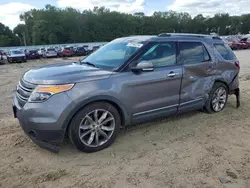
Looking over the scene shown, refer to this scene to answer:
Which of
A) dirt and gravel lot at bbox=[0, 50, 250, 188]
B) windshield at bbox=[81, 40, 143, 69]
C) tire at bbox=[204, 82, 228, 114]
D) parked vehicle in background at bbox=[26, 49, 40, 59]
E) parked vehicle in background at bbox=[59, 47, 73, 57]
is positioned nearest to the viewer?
dirt and gravel lot at bbox=[0, 50, 250, 188]

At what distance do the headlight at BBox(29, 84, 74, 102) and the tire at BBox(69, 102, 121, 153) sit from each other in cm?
42

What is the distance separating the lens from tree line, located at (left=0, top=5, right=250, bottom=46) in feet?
321

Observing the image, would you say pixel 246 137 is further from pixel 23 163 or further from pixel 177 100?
pixel 23 163

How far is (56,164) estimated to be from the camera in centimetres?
349

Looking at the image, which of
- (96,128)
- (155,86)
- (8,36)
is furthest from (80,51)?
(8,36)

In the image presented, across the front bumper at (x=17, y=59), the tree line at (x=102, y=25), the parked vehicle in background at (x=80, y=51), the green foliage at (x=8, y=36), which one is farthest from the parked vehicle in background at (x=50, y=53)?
the tree line at (x=102, y=25)

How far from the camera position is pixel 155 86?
4270 mm

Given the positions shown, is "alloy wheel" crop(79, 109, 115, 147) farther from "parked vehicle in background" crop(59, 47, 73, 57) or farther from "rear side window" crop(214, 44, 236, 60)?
"parked vehicle in background" crop(59, 47, 73, 57)

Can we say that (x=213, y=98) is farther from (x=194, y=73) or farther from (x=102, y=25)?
(x=102, y=25)

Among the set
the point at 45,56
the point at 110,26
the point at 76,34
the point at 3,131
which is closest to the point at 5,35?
the point at 76,34

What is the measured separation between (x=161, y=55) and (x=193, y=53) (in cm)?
85

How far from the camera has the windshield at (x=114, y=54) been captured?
415cm

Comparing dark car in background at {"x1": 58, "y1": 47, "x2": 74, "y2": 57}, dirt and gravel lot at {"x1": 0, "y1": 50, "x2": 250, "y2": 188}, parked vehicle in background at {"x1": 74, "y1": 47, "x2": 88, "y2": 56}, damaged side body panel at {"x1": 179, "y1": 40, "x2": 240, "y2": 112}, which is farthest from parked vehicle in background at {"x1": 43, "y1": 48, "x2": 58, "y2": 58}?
damaged side body panel at {"x1": 179, "y1": 40, "x2": 240, "y2": 112}

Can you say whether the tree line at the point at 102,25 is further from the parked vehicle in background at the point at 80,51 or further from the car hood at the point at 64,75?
the car hood at the point at 64,75
